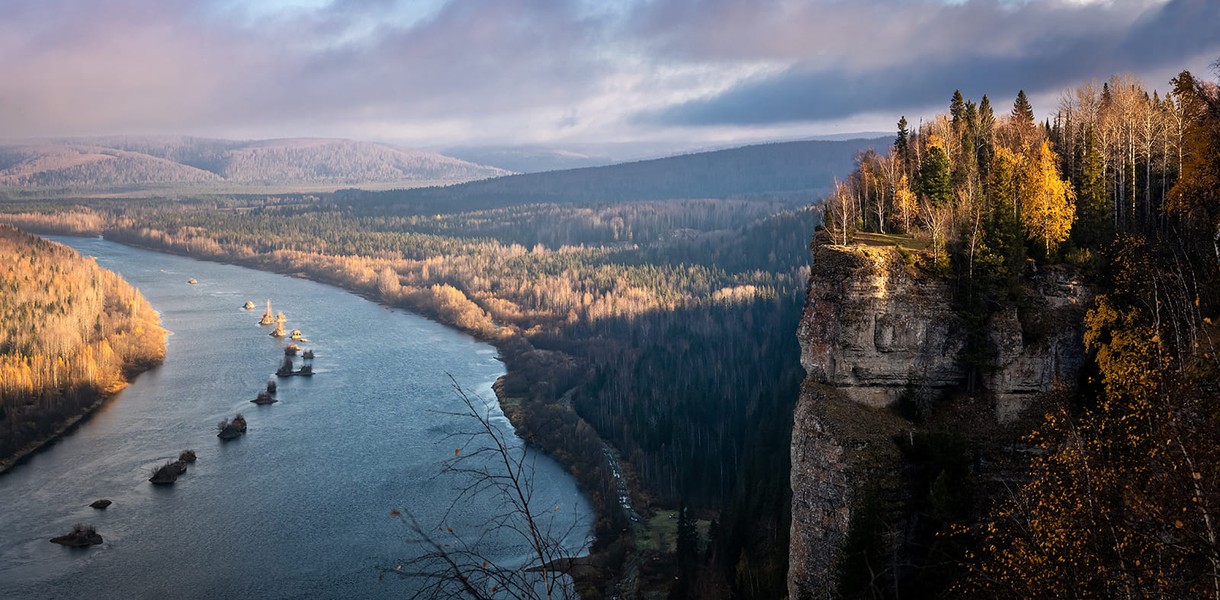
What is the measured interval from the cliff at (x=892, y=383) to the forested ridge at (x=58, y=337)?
48.9 meters

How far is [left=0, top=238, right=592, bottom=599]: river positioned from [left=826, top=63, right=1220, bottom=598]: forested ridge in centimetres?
944

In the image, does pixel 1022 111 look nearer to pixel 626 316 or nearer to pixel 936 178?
pixel 936 178

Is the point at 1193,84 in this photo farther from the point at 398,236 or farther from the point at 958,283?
the point at 398,236

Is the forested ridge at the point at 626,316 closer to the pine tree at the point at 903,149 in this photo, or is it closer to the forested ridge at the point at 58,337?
the pine tree at the point at 903,149

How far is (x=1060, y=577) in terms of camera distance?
37.3ft

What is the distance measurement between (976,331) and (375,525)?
29271 mm

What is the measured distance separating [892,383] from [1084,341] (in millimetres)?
4455

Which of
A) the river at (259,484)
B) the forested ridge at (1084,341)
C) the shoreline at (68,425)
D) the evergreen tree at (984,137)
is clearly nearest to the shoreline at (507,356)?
the river at (259,484)

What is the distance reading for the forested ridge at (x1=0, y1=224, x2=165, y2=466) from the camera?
5888 cm

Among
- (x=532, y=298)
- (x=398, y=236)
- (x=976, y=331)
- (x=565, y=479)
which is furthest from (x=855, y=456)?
(x=398, y=236)

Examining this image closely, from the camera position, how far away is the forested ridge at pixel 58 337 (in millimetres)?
58875

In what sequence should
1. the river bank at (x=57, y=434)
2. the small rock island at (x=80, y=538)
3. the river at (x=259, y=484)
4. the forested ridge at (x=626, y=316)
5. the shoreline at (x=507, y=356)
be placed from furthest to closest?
the river bank at (x=57, y=434), the shoreline at (x=507, y=356), the forested ridge at (x=626, y=316), the small rock island at (x=80, y=538), the river at (x=259, y=484)

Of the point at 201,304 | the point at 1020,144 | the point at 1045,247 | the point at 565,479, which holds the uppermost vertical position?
the point at 1020,144

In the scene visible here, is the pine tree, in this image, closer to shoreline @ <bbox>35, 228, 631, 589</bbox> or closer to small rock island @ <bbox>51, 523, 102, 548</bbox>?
shoreline @ <bbox>35, 228, 631, 589</bbox>
